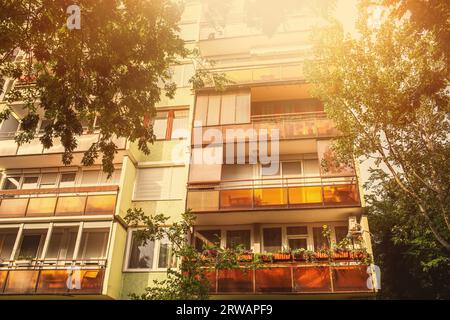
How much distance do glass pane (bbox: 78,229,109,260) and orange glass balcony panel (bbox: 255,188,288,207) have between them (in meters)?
7.45

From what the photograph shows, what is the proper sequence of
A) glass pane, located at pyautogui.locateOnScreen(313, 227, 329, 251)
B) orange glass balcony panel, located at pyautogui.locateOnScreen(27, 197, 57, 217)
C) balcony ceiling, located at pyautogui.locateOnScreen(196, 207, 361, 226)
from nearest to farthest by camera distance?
balcony ceiling, located at pyautogui.locateOnScreen(196, 207, 361, 226)
glass pane, located at pyautogui.locateOnScreen(313, 227, 329, 251)
orange glass balcony panel, located at pyautogui.locateOnScreen(27, 197, 57, 217)

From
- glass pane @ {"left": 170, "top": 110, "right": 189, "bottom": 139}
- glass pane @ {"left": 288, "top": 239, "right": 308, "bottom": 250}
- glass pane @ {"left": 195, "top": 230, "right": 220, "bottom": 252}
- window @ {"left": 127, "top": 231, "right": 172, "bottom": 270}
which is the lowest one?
window @ {"left": 127, "top": 231, "right": 172, "bottom": 270}

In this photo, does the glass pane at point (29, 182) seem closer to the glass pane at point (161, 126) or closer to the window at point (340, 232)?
the glass pane at point (161, 126)

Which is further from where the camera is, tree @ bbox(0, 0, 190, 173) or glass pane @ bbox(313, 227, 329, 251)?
glass pane @ bbox(313, 227, 329, 251)

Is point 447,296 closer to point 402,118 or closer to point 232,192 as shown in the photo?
point 232,192

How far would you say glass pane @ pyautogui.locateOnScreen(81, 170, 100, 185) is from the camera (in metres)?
21.0

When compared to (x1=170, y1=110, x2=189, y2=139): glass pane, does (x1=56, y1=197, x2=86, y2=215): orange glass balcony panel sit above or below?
below

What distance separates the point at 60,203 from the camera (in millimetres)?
18609

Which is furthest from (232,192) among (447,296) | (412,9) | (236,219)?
(447,296)

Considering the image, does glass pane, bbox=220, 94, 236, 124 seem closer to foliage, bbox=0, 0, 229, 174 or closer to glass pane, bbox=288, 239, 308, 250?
glass pane, bbox=288, 239, 308, 250

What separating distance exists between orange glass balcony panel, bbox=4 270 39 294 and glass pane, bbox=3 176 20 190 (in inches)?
257

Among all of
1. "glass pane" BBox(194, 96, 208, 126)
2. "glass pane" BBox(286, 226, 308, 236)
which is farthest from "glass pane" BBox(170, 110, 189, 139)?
"glass pane" BBox(286, 226, 308, 236)

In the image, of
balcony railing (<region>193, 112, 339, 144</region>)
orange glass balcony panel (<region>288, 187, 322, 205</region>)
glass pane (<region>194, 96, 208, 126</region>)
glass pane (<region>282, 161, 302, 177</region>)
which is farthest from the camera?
glass pane (<region>194, 96, 208, 126</region>)

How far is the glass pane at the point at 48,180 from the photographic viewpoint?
21.4 meters
